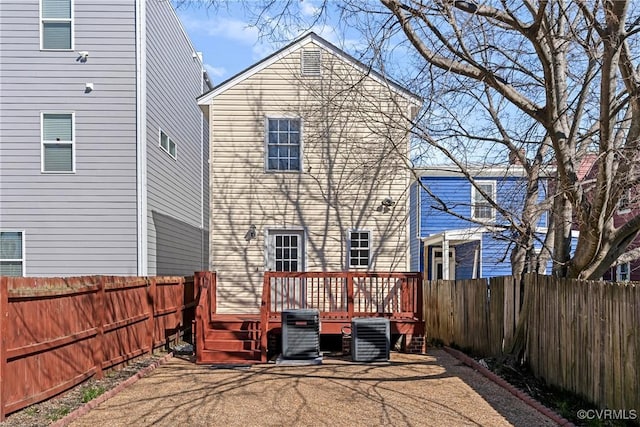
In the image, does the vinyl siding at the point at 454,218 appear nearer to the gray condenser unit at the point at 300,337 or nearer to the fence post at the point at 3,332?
the gray condenser unit at the point at 300,337

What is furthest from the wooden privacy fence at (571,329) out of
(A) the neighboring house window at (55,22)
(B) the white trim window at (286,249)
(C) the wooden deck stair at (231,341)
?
(A) the neighboring house window at (55,22)

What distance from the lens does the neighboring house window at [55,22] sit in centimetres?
1168

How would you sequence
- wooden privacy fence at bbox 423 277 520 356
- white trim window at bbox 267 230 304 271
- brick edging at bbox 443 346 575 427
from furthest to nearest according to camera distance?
1. white trim window at bbox 267 230 304 271
2. wooden privacy fence at bbox 423 277 520 356
3. brick edging at bbox 443 346 575 427

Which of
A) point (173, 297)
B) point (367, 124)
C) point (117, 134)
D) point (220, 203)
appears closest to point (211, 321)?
point (173, 297)

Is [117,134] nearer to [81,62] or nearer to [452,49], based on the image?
[81,62]

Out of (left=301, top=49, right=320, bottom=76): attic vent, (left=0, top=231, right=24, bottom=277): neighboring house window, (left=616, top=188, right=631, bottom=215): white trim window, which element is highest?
(left=301, top=49, right=320, bottom=76): attic vent

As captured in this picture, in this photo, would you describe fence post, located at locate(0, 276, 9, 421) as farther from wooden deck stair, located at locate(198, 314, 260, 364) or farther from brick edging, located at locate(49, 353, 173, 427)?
wooden deck stair, located at locate(198, 314, 260, 364)

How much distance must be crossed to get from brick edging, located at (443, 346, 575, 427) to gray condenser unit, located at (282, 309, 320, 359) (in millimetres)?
2554

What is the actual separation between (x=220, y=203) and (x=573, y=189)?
24.8 feet

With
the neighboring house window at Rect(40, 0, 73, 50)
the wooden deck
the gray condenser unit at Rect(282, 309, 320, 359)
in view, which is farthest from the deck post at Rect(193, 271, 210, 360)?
the neighboring house window at Rect(40, 0, 73, 50)

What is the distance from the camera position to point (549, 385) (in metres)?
7.08

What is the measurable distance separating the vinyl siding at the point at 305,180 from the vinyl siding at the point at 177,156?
5.14 feet

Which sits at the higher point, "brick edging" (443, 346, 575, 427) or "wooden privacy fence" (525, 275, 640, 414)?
"wooden privacy fence" (525, 275, 640, 414)

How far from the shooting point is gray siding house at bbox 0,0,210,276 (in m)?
11.6
